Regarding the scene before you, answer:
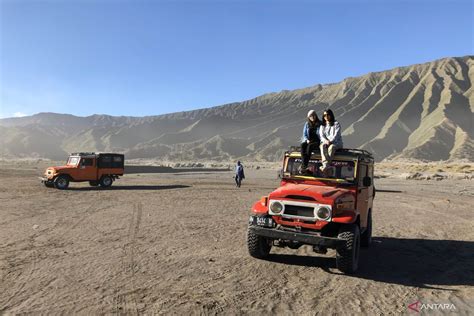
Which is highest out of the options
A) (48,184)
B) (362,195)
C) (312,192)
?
(312,192)

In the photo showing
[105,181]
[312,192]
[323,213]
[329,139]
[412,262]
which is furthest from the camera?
[105,181]

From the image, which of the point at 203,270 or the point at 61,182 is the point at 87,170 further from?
the point at 203,270

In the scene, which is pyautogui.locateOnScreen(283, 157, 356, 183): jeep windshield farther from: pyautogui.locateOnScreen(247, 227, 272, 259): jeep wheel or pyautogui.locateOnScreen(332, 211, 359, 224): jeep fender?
pyautogui.locateOnScreen(247, 227, 272, 259): jeep wheel

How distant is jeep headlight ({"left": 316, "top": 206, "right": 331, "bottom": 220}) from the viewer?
7.29 metres

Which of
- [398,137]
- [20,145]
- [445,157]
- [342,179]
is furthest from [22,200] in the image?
[20,145]

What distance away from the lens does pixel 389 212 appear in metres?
16.6

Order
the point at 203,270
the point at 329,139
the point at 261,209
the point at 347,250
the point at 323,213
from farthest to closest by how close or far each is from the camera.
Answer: the point at 329,139 < the point at 261,209 < the point at 203,270 < the point at 323,213 < the point at 347,250

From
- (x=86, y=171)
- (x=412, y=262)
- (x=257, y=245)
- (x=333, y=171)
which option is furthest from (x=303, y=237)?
(x=86, y=171)

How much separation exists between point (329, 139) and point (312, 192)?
1.46 metres

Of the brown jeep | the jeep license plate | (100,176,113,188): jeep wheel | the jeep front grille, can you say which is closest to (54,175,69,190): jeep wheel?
the brown jeep

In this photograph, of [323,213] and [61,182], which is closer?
[323,213]

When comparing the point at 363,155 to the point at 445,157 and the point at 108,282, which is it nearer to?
the point at 108,282

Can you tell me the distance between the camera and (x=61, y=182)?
81.6ft

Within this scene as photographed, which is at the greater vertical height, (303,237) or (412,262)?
(303,237)
